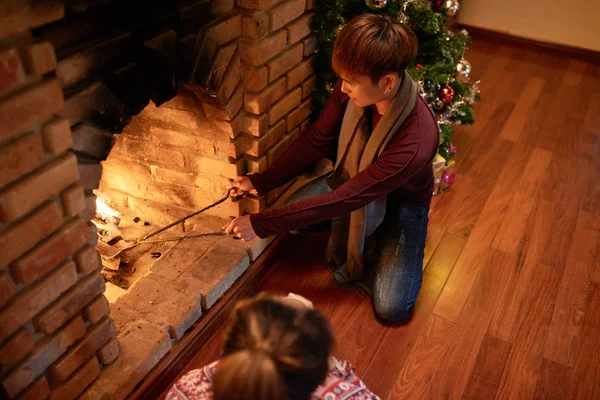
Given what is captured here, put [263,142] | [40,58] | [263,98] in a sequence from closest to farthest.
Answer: [40,58] → [263,98] → [263,142]

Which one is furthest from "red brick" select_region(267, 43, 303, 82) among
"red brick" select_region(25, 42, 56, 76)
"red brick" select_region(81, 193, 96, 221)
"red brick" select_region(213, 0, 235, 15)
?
"red brick" select_region(25, 42, 56, 76)

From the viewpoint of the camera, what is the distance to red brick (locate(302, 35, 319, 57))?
1854 millimetres

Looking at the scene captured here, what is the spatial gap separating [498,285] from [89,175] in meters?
1.46

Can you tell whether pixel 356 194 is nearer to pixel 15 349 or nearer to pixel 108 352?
pixel 108 352

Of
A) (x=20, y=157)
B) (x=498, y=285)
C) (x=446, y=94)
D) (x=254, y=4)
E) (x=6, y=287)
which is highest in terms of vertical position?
(x=254, y=4)

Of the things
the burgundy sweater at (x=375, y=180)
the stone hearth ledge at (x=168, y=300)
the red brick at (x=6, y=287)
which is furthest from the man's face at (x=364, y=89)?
the red brick at (x=6, y=287)

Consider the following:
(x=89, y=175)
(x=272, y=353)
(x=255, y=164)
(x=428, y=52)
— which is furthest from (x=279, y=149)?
(x=272, y=353)

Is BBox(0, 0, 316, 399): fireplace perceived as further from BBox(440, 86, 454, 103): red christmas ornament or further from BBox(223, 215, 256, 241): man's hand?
BBox(440, 86, 454, 103): red christmas ornament

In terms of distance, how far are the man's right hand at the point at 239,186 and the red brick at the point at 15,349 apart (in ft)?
2.72

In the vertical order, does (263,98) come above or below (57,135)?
below

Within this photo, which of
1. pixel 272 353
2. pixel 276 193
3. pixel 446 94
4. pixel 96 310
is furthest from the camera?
pixel 446 94

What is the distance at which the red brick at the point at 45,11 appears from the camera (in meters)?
0.93

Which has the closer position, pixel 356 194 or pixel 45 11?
pixel 45 11

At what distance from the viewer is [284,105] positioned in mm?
1862
